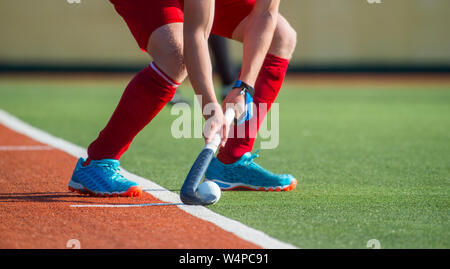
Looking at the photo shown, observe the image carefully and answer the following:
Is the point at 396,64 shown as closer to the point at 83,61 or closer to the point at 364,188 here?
the point at 83,61

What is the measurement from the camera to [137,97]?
3.41 metres

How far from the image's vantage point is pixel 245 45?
11.2ft

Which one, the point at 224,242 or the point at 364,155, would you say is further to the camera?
the point at 364,155

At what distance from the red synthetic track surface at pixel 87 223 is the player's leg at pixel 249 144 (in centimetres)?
47

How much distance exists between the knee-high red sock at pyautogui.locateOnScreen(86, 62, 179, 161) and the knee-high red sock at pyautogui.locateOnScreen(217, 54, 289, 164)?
1.68 ft

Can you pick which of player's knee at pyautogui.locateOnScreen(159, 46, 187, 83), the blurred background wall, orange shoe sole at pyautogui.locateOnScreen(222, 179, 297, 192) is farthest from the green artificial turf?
the blurred background wall

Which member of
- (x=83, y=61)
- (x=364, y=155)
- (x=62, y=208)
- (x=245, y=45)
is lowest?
(x=83, y=61)

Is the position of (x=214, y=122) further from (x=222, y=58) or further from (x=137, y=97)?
(x=222, y=58)

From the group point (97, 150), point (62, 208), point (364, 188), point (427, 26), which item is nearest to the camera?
point (62, 208)

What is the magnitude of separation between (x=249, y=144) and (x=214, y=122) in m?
0.91

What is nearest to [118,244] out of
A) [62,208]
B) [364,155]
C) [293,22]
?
[62,208]

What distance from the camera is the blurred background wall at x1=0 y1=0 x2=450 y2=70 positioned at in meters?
18.7

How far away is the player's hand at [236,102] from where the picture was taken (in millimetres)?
3240

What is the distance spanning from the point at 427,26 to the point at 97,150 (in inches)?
650
